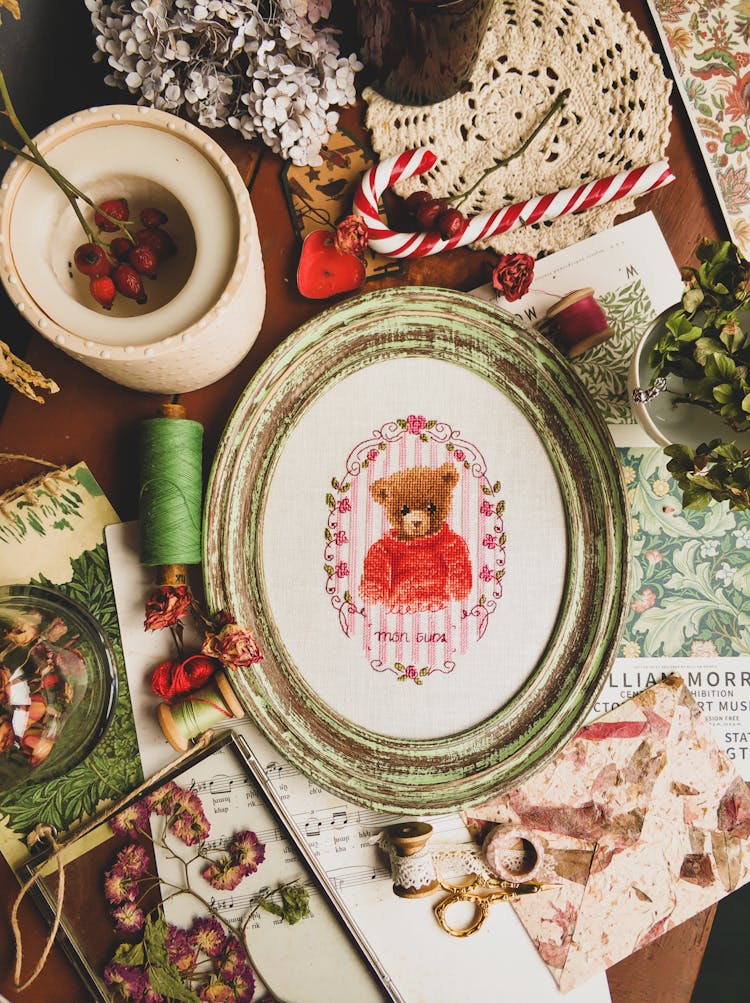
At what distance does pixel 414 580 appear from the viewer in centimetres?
109

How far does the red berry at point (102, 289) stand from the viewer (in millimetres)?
964

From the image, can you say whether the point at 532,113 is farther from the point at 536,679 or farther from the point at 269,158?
the point at 536,679

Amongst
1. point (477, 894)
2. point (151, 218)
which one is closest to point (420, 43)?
point (151, 218)

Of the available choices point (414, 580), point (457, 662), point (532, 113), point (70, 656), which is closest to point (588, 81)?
point (532, 113)

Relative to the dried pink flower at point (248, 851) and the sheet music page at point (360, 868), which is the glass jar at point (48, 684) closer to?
the sheet music page at point (360, 868)

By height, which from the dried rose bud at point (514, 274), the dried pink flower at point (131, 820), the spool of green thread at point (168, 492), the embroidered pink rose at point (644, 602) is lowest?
the dried pink flower at point (131, 820)

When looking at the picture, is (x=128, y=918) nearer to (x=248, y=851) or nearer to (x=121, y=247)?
(x=248, y=851)

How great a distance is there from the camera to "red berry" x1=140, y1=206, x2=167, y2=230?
0.98 m

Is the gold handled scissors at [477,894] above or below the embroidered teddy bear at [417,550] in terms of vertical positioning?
below

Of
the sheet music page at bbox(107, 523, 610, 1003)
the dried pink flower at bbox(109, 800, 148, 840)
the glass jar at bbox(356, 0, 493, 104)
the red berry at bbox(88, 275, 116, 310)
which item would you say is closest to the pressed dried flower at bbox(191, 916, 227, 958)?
the sheet music page at bbox(107, 523, 610, 1003)

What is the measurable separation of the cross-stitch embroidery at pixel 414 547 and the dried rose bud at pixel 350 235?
277mm

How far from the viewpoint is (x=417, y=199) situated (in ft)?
3.65

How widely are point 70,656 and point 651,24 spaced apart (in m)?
1.37

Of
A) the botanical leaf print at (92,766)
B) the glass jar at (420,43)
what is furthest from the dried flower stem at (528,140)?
the botanical leaf print at (92,766)
